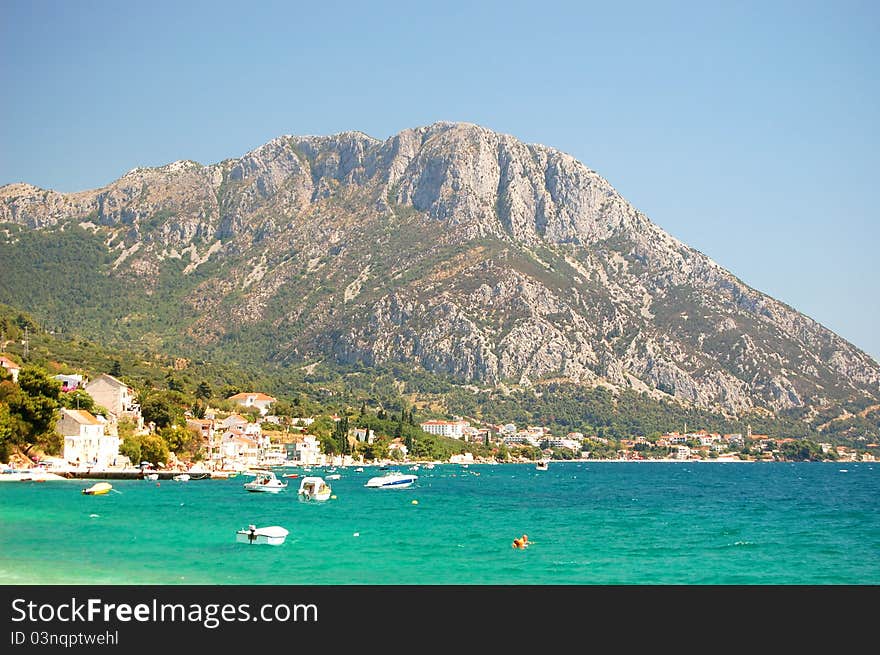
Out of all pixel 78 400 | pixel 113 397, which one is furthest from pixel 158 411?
pixel 78 400

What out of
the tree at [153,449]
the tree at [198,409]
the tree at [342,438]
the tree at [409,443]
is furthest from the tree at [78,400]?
the tree at [409,443]

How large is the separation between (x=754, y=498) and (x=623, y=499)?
1357cm

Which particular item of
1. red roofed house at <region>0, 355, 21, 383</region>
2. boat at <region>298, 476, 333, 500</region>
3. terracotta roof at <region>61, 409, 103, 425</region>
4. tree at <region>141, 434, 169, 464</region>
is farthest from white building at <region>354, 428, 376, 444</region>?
boat at <region>298, 476, 333, 500</region>

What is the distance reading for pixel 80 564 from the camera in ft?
105

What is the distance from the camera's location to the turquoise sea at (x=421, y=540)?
32.8 metres

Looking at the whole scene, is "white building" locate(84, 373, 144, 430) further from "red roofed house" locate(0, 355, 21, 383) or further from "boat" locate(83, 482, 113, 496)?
"boat" locate(83, 482, 113, 496)

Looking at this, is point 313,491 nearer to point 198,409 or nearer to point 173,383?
point 198,409

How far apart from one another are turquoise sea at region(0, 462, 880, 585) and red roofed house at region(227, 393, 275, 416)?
9190cm

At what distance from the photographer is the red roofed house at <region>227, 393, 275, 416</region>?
17138 cm

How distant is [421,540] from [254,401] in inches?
5316

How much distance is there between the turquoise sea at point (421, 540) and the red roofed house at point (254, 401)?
9190 centimetres
